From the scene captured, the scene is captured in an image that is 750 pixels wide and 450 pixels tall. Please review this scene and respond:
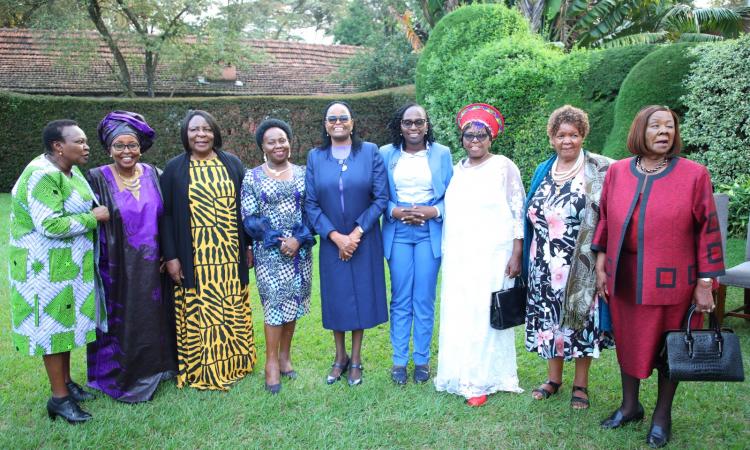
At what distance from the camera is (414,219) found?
4.19 m

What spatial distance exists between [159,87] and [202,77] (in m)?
1.51

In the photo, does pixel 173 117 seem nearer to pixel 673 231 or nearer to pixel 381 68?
pixel 381 68

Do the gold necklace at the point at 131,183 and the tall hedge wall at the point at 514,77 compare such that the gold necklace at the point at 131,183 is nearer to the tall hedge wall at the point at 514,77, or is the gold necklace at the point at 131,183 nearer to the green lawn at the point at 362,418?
the green lawn at the point at 362,418

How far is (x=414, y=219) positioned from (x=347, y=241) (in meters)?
0.52

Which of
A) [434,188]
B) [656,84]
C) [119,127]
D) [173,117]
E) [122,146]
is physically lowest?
[434,188]

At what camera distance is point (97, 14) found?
54.0 feet

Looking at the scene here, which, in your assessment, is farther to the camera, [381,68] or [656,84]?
[381,68]

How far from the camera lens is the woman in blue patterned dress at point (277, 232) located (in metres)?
4.22

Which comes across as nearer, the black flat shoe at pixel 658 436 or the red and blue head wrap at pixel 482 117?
the black flat shoe at pixel 658 436

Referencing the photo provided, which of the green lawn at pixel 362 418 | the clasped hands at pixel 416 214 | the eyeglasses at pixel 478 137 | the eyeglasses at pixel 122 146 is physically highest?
the eyeglasses at pixel 478 137

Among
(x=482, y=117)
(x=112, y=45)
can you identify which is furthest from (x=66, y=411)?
(x=112, y=45)

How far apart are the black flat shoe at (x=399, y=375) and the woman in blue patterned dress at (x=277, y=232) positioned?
866mm

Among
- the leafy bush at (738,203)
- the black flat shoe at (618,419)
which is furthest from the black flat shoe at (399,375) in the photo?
the leafy bush at (738,203)

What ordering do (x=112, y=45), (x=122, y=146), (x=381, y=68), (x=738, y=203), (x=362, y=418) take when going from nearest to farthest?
(x=362, y=418), (x=122, y=146), (x=738, y=203), (x=112, y=45), (x=381, y=68)
